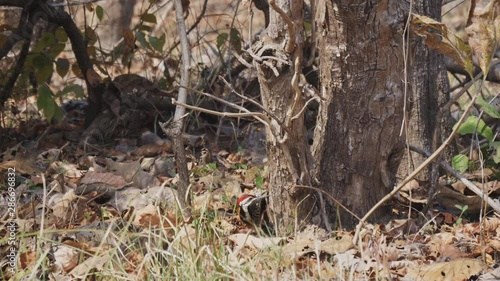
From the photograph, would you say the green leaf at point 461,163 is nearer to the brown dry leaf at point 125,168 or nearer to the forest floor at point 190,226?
the forest floor at point 190,226

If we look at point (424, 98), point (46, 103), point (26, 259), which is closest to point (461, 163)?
point (424, 98)

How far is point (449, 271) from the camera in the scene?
239 centimetres

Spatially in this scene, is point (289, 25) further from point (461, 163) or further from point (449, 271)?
point (461, 163)

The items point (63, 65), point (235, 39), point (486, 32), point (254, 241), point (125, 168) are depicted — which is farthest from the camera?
point (235, 39)

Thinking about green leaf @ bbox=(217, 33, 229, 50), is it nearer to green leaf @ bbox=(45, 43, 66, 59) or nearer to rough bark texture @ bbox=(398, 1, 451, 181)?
green leaf @ bbox=(45, 43, 66, 59)

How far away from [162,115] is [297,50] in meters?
1.75

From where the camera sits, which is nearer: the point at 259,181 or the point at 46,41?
the point at 259,181

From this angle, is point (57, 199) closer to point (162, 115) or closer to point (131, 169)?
point (131, 169)

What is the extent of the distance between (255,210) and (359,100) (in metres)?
0.56

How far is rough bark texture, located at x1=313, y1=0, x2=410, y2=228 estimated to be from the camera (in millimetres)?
2547

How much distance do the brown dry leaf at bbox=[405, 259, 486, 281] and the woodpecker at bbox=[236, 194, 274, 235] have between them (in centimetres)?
62

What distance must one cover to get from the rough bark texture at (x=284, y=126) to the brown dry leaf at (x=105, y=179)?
0.76 m

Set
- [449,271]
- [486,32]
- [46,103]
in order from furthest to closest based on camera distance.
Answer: [46,103] → [449,271] → [486,32]

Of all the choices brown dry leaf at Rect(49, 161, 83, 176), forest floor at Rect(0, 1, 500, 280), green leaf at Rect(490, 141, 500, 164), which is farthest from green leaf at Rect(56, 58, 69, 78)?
green leaf at Rect(490, 141, 500, 164)
